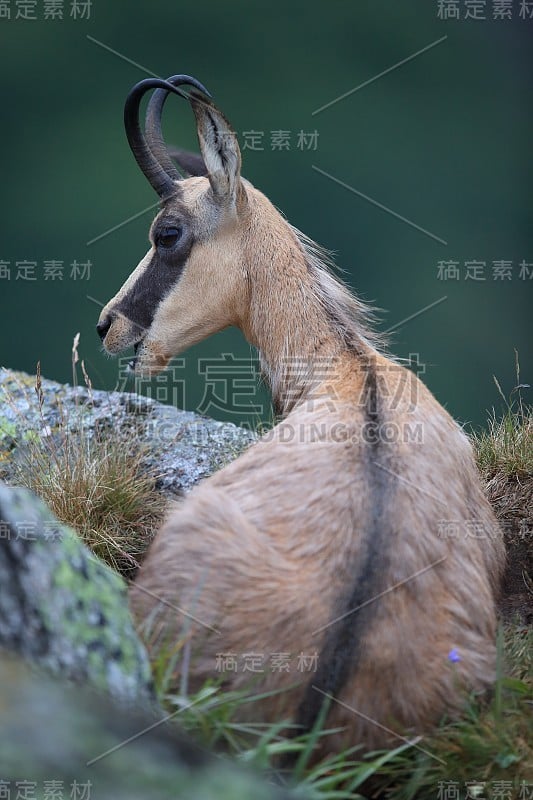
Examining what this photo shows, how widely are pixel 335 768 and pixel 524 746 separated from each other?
2.27ft

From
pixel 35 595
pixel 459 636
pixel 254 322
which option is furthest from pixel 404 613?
pixel 254 322

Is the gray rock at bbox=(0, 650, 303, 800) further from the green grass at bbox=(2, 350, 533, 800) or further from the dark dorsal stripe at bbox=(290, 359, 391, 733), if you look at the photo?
the dark dorsal stripe at bbox=(290, 359, 391, 733)

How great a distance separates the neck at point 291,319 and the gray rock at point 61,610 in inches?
74.7

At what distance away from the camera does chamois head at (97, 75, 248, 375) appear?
15.1 feet

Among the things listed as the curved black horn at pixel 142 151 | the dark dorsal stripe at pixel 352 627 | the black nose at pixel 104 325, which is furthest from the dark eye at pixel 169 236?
the dark dorsal stripe at pixel 352 627

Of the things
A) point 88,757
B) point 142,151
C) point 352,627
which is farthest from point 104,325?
point 88,757

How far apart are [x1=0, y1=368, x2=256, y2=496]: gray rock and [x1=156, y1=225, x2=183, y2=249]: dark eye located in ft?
3.79

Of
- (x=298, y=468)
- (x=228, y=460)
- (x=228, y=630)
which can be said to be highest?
(x=298, y=468)

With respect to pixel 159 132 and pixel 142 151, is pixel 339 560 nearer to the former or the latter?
pixel 142 151

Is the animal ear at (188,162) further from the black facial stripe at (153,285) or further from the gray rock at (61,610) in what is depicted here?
the gray rock at (61,610)

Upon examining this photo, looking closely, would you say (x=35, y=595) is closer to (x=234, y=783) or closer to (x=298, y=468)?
(x=234, y=783)

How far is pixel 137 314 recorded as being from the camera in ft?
16.0

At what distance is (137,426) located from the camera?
596 cm

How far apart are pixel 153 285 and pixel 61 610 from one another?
8.96 feet
